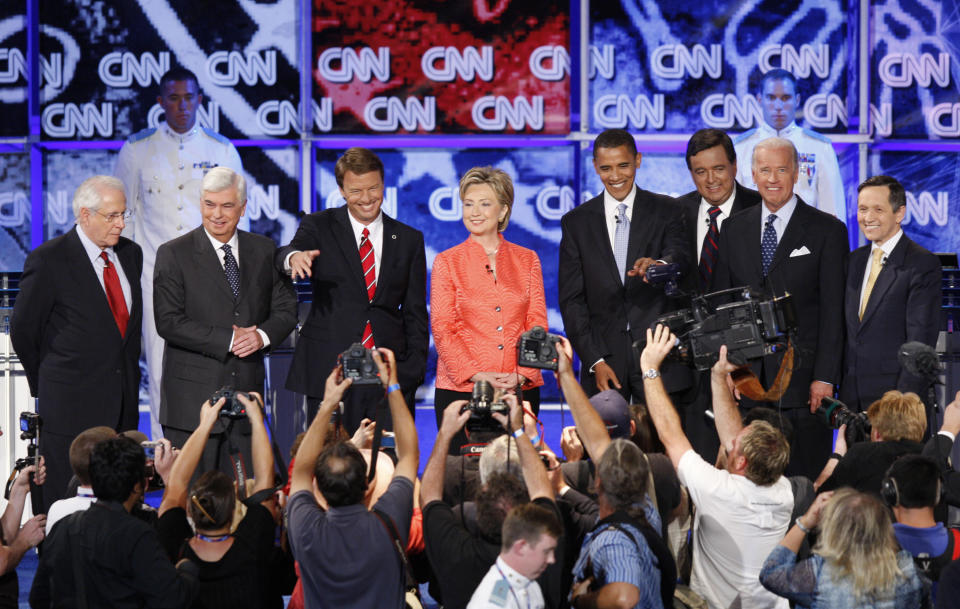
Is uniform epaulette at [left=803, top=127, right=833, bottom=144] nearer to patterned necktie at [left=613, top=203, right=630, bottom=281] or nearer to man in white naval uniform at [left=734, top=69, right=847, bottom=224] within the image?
man in white naval uniform at [left=734, top=69, right=847, bottom=224]

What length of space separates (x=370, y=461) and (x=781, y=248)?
2286 mm

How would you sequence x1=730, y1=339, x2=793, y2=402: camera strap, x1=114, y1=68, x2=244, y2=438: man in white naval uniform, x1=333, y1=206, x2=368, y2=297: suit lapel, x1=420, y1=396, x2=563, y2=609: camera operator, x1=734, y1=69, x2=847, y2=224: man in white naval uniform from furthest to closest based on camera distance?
x1=114, y1=68, x2=244, y2=438: man in white naval uniform → x1=734, y1=69, x2=847, y2=224: man in white naval uniform → x1=333, y1=206, x2=368, y2=297: suit lapel → x1=730, y1=339, x2=793, y2=402: camera strap → x1=420, y1=396, x2=563, y2=609: camera operator

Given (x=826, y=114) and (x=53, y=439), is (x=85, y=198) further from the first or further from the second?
(x=826, y=114)

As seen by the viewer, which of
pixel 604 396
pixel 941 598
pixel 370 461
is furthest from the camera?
pixel 604 396

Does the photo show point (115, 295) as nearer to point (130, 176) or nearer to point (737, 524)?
point (130, 176)

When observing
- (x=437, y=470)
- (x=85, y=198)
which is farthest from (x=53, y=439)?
(x=437, y=470)

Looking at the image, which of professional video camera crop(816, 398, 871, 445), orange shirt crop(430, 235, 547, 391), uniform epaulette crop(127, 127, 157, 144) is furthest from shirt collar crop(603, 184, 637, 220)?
uniform epaulette crop(127, 127, 157, 144)

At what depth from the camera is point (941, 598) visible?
303 centimetres

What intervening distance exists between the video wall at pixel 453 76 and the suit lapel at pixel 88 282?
3.59 m

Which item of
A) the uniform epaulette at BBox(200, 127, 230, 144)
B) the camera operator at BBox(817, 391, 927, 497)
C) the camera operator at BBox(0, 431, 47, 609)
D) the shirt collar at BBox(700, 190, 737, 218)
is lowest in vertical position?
the camera operator at BBox(0, 431, 47, 609)

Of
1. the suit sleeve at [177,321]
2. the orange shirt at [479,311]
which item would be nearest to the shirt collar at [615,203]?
the orange shirt at [479,311]

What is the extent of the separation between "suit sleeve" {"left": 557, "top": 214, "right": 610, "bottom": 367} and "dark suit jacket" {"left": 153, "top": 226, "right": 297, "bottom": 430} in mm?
1166

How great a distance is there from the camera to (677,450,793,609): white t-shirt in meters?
3.48

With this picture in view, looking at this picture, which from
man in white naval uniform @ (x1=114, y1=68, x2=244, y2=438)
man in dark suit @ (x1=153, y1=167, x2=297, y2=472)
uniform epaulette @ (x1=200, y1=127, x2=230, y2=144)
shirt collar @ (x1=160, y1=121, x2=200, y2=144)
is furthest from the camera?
uniform epaulette @ (x1=200, y1=127, x2=230, y2=144)
